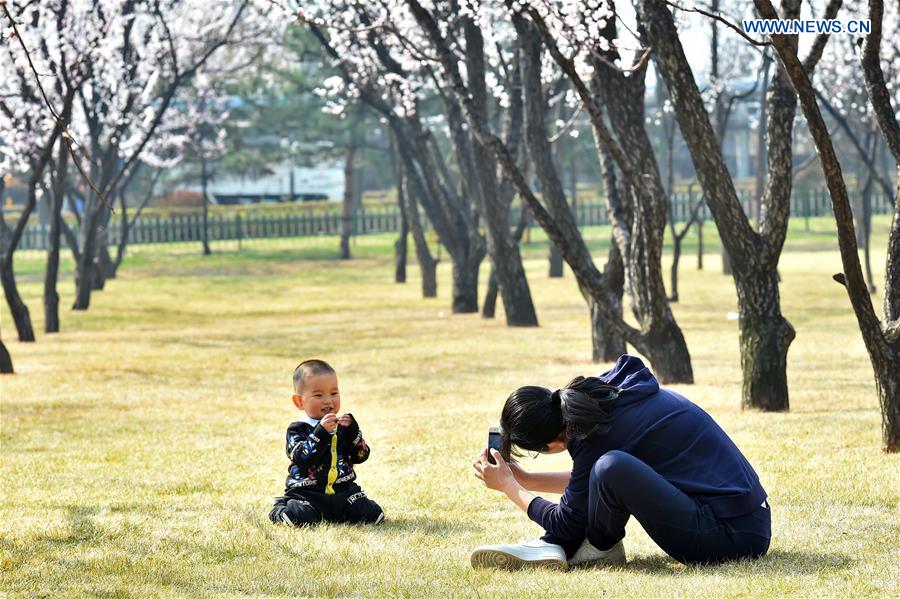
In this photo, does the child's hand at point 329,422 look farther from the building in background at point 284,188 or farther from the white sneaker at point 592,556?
the building in background at point 284,188

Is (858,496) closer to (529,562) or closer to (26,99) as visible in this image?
(529,562)

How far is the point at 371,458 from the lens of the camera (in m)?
9.62

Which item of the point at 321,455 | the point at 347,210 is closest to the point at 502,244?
the point at 321,455

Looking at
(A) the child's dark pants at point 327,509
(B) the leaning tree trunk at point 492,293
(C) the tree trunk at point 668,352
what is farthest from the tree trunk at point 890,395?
(B) the leaning tree trunk at point 492,293

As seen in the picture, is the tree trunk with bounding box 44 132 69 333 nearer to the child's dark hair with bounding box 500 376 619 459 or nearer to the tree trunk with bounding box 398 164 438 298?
the tree trunk with bounding box 398 164 438 298

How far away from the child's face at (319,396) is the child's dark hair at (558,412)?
1592mm

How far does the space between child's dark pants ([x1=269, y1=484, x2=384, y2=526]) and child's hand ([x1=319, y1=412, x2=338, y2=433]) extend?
50 cm

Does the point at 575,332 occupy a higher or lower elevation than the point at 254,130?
lower

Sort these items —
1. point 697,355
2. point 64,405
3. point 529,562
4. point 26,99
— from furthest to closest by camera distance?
point 26,99 < point 697,355 < point 64,405 < point 529,562

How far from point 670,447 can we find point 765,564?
637 mm

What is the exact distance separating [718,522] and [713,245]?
4255 centimetres

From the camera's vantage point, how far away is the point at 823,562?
5.73 meters

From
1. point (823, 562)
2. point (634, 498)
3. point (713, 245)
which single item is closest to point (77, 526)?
point (634, 498)

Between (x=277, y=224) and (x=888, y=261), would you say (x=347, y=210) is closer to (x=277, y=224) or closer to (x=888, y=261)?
(x=277, y=224)
